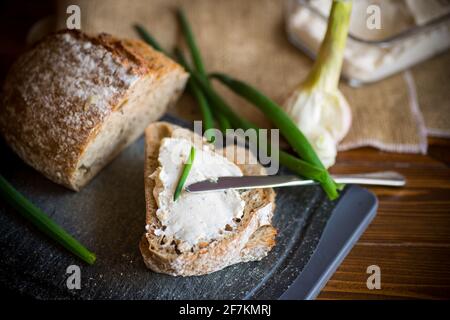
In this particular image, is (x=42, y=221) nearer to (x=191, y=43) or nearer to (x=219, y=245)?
(x=219, y=245)

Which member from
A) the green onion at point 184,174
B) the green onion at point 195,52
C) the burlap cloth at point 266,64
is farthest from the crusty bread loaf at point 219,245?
the burlap cloth at point 266,64

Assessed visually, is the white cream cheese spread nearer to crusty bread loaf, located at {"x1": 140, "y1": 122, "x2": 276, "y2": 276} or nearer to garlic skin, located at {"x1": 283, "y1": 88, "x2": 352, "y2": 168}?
crusty bread loaf, located at {"x1": 140, "y1": 122, "x2": 276, "y2": 276}

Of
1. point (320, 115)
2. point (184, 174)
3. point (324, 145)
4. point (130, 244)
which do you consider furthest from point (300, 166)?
point (130, 244)

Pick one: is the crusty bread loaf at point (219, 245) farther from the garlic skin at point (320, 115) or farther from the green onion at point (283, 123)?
the garlic skin at point (320, 115)

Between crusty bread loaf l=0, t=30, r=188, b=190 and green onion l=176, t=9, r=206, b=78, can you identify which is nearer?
crusty bread loaf l=0, t=30, r=188, b=190

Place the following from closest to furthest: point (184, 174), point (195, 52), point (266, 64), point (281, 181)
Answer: point (184, 174) < point (281, 181) < point (195, 52) < point (266, 64)

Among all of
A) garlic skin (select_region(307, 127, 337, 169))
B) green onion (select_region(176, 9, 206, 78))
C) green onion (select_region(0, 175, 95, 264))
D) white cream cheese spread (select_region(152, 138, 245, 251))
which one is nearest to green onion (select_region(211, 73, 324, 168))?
garlic skin (select_region(307, 127, 337, 169))

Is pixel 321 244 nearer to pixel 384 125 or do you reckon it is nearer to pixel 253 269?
pixel 253 269
